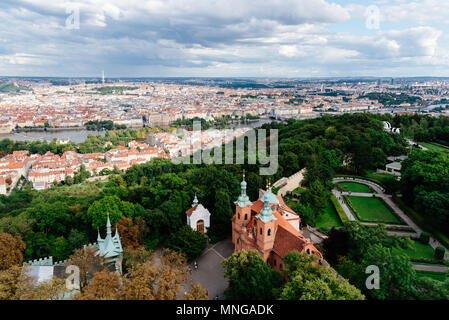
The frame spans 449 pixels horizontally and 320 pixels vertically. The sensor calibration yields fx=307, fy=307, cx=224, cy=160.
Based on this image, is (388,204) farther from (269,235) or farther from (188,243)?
(188,243)

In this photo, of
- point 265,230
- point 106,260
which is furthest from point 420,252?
point 106,260

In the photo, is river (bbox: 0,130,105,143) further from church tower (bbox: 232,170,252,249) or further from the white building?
church tower (bbox: 232,170,252,249)

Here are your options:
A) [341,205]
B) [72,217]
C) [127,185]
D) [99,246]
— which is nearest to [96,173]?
[127,185]

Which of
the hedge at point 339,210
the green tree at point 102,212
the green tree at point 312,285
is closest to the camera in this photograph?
the green tree at point 312,285

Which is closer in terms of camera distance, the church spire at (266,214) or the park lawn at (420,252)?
the church spire at (266,214)

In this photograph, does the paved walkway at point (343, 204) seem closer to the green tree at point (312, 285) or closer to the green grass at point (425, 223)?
the green grass at point (425, 223)

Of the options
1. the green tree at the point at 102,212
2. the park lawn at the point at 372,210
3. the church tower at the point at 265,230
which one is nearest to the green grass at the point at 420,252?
the park lawn at the point at 372,210
